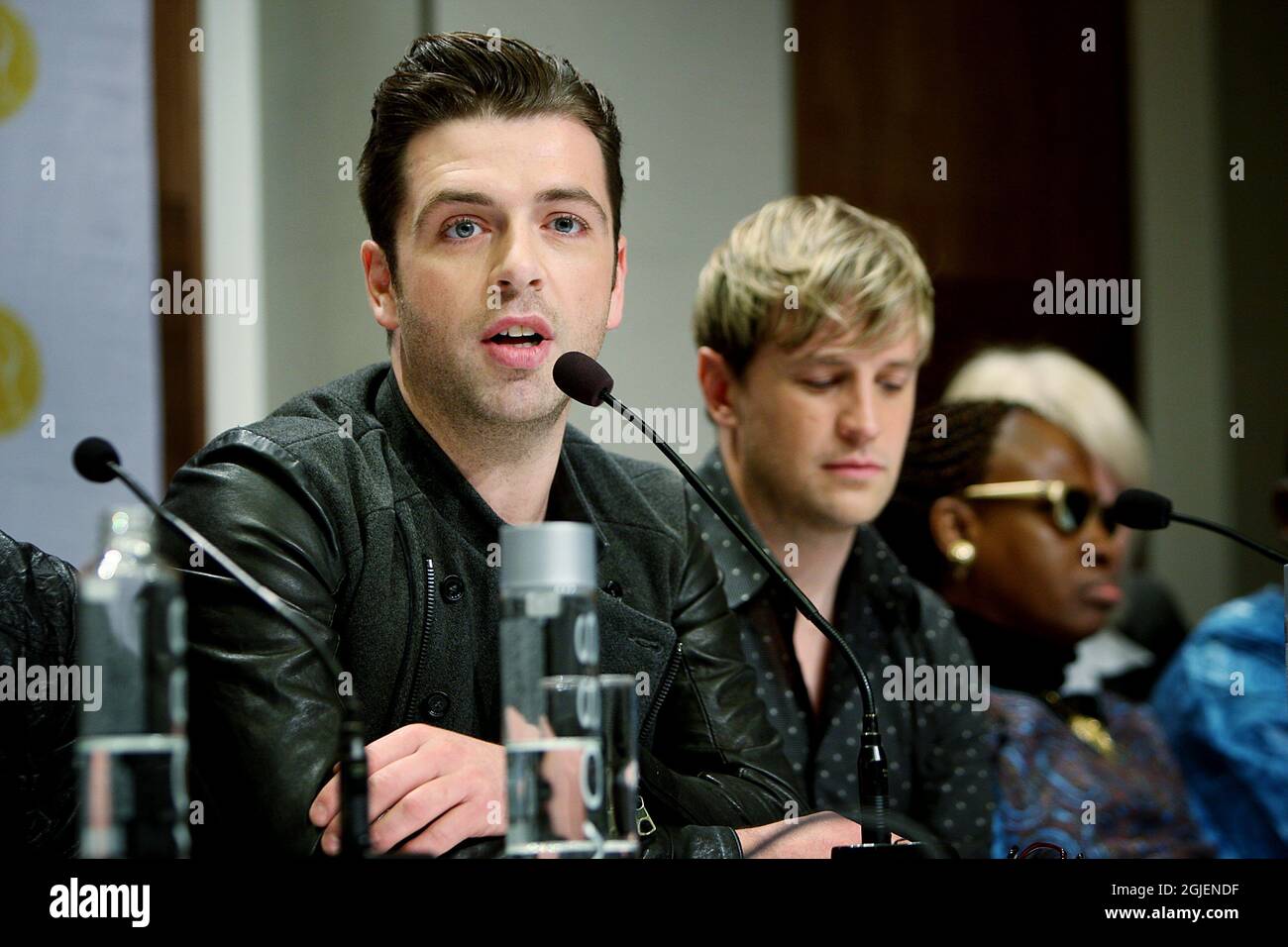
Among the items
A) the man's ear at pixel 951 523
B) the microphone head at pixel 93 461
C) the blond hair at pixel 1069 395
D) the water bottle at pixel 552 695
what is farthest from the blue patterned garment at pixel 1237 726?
the microphone head at pixel 93 461

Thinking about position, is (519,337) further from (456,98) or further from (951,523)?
(951,523)

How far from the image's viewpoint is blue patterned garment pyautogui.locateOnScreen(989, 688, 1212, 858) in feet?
8.00

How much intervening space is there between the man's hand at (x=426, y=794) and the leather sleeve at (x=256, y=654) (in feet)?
0.17

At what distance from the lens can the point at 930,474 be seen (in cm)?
249

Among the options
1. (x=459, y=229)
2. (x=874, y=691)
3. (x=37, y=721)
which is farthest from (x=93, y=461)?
(x=874, y=691)

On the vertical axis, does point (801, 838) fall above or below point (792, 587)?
below

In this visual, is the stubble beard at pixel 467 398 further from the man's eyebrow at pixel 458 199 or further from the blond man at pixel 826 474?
the blond man at pixel 826 474

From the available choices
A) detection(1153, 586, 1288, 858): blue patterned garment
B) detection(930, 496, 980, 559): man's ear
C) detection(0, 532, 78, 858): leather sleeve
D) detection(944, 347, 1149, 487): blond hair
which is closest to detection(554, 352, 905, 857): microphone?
detection(0, 532, 78, 858): leather sleeve

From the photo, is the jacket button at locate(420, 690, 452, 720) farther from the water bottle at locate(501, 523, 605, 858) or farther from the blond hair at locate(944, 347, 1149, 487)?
the blond hair at locate(944, 347, 1149, 487)

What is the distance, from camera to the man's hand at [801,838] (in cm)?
172

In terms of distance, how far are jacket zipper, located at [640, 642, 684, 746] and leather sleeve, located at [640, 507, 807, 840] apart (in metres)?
0.02

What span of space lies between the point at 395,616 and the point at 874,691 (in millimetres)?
785
